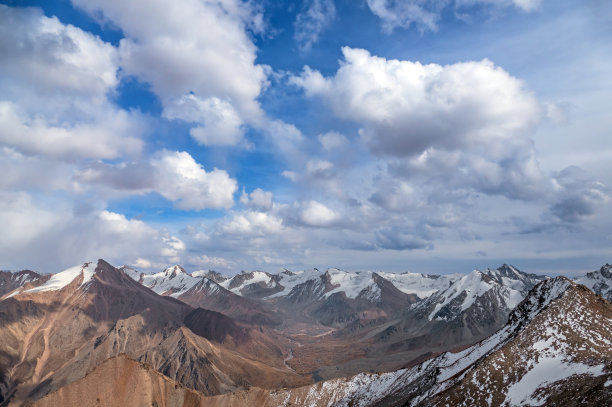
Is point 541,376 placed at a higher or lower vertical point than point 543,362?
lower

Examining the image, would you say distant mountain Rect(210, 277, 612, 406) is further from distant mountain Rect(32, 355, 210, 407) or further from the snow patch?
distant mountain Rect(32, 355, 210, 407)

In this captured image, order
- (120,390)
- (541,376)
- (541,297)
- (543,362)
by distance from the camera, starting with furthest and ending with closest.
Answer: (120,390)
(541,297)
(543,362)
(541,376)

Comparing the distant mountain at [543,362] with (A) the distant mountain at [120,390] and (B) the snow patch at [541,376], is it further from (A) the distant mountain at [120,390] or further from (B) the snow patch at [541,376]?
(A) the distant mountain at [120,390]

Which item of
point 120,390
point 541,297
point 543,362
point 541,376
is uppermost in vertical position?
point 541,297

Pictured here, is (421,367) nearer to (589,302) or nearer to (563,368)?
(589,302)

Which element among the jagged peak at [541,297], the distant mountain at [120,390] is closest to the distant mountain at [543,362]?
the jagged peak at [541,297]

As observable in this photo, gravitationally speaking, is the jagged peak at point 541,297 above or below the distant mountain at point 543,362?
above

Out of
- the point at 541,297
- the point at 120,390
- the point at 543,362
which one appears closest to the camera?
the point at 543,362

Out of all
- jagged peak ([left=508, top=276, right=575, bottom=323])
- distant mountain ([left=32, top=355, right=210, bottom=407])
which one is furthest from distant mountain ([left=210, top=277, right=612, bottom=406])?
distant mountain ([left=32, top=355, right=210, bottom=407])

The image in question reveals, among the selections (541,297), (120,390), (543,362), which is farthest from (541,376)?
(120,390)

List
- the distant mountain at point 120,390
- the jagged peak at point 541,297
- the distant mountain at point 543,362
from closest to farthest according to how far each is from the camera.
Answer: the distant mountain at point 543,362 < the jagged peak at point 541,297 < the distant mountain at point 120,390

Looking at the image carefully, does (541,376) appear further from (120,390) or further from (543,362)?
(120,390)

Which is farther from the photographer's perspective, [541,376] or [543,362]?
[543,362]
